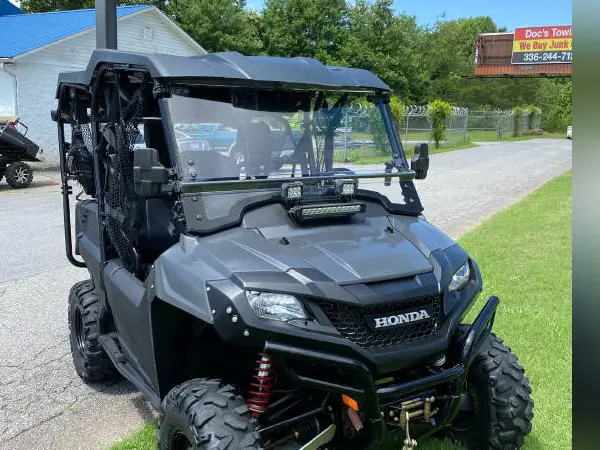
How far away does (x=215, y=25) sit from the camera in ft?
117

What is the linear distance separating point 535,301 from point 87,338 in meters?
4.37

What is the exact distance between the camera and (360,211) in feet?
11.5

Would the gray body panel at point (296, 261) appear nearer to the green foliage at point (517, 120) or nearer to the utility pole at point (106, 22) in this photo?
the utility pole at point (106, 22)

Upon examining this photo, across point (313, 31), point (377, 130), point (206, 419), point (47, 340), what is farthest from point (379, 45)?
point (206, 419)

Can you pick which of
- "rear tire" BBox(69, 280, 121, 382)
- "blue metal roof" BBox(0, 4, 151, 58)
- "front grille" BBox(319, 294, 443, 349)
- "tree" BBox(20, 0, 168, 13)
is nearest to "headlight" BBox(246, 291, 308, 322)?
"front grille" BBox(319, 294, 443, 349)

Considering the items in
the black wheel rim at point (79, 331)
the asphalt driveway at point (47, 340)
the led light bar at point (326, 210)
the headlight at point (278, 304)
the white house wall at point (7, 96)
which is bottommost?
the asphalt driveway at point (47, 340)

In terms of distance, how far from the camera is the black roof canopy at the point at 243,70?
11.4ft

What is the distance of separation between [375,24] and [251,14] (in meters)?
9.22

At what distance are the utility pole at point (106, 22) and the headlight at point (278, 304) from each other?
18.9 feet

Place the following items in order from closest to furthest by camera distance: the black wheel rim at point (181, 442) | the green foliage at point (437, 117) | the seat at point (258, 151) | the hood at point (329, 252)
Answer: the hood at point (329, 252)
the black wheel rim at point (181, 442)
the seat at point (258, 151)
the green foliage at point (437, 117)

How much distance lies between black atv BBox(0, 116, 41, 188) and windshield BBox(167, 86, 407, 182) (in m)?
14.1

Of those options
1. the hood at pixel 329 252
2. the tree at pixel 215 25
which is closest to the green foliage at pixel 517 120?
the tree at pixel 215 25

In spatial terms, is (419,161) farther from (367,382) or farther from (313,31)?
(313,31)

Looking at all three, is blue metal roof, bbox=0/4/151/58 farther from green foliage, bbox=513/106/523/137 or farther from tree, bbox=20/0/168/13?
green foliage, bbox=513/106/523/137
